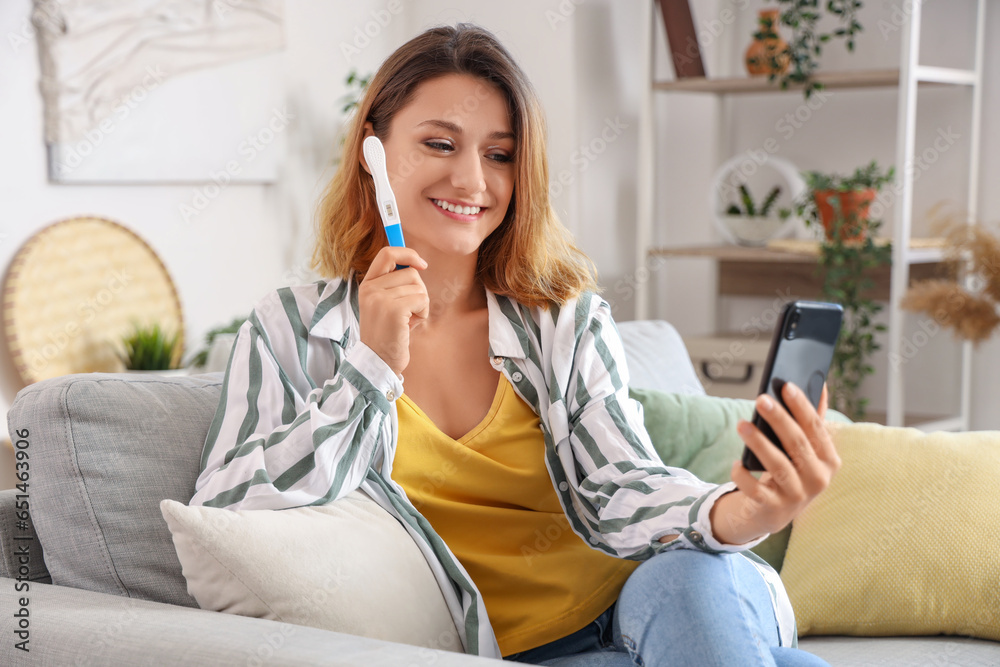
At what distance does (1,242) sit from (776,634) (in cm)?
198

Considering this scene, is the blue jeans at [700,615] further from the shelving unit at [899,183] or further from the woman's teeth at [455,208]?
the shelving unit at [899,183]

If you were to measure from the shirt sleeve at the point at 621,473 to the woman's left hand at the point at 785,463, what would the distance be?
0.08m

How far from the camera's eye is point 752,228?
2873 millimetres

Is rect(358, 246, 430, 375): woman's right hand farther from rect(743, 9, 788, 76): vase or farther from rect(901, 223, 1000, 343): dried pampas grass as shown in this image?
rect(743, 9, 788, 76): vase

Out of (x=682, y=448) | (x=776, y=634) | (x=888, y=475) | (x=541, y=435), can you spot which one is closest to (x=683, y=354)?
(x=682, y=448)

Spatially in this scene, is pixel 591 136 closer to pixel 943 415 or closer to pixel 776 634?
pixel 943 415

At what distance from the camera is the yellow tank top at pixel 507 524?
117 centimetres

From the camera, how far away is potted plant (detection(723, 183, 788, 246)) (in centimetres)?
285

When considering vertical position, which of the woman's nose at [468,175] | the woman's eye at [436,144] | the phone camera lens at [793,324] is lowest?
the phone camera lens at [793,324]

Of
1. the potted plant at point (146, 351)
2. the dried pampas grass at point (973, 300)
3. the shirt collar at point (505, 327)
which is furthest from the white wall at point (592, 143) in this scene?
the shirt collar at point (505, 327)

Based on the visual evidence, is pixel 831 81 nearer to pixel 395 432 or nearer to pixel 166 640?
pixel 395 432

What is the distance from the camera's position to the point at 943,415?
290 centimetres

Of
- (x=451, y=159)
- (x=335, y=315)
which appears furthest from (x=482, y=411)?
(x=451, y=159)

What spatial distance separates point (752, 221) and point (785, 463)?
2099mm
